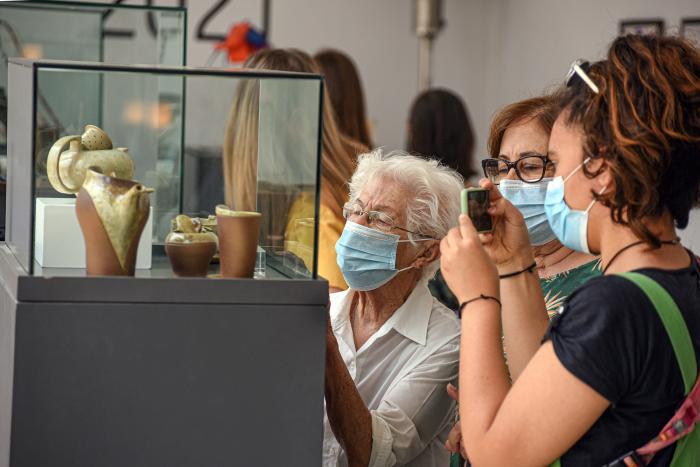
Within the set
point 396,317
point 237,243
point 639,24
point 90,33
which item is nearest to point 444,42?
point 639,24

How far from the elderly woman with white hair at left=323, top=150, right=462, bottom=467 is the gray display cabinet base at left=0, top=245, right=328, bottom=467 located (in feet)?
1.18

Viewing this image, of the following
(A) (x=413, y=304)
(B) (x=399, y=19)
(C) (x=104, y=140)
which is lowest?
(A) (x=413, y=304)

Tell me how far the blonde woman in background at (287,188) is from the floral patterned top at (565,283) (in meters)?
0.52

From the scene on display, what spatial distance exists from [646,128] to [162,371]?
2.36 feet

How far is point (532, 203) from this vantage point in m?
2.04

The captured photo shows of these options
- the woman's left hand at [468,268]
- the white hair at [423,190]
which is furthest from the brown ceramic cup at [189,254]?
the white hair at [423,190]

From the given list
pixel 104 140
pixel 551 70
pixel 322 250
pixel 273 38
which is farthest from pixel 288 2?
pixel 104 140

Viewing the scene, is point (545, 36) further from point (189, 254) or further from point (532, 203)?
point (189, 254)

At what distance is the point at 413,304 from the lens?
2.01 m

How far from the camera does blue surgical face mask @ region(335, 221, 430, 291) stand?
197 cm

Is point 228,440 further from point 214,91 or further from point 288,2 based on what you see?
point 288,2

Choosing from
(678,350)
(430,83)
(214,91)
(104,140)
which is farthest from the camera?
(430,83)

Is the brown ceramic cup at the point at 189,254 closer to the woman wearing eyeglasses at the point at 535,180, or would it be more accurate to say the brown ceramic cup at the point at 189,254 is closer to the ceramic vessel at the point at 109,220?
the ceramic vessel at the point at 109,220

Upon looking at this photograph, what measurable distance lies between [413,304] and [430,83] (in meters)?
4.02
